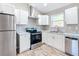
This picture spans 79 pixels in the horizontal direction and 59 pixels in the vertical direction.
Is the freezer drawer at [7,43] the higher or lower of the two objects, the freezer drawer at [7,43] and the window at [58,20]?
the lower

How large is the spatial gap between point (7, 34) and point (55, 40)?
274 centimetres

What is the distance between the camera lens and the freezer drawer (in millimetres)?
3458

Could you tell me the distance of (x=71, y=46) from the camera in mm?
4207

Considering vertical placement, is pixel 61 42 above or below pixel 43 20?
below

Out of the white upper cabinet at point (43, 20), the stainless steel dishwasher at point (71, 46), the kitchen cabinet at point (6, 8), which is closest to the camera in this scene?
the kitchen cabinet at point (6, 8)

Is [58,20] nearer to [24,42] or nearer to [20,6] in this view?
[20,6]

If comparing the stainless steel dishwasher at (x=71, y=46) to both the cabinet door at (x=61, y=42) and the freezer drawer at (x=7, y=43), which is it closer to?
the cabinet door at (x=61, y=42)

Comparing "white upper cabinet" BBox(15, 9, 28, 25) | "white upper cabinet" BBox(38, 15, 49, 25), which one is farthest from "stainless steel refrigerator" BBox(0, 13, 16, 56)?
"white upper cabinet" BBox(38, 15, 49, 25)

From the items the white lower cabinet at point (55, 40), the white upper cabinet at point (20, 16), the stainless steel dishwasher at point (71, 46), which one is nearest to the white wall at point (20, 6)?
the white upper cabinet at point (20, 16)

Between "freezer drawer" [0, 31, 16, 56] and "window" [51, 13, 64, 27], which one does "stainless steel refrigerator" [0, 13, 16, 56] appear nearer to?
"freezer drawer" [0, 31, 16, 56]

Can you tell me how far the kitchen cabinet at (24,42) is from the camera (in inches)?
196

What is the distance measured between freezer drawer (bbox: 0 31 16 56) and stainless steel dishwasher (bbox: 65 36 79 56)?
6.97 feet

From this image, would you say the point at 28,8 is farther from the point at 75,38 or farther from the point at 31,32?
the point at 75,38

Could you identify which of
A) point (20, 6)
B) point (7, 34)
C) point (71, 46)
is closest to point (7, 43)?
point (7, 34)
